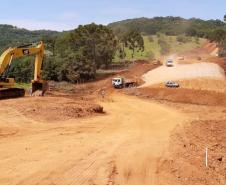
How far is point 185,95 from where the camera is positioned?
5347cm

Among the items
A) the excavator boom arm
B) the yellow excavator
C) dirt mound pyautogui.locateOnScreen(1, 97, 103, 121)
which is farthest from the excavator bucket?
dirt mound pyautogui.locateOnScreen(1, 97, 103, 121)

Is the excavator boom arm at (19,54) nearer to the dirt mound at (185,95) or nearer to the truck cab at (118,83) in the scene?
the dirt mound at (185,95)

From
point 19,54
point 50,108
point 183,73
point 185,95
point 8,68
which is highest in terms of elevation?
point 19,54

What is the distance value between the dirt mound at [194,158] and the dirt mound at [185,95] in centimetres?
1782

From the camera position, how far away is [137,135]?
29219 mm

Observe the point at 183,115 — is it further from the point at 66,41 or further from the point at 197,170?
the point at 66,41

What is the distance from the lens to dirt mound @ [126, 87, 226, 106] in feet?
167

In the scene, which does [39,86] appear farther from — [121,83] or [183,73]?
[183,73]

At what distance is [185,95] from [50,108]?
887 inches

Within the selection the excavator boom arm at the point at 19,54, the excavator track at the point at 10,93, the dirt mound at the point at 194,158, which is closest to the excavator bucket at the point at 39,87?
the excavator boom arm at the point at 19,54

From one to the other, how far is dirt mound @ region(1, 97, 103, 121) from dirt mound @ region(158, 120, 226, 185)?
7572mm

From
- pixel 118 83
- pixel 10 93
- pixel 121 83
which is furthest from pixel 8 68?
pixel 121 83

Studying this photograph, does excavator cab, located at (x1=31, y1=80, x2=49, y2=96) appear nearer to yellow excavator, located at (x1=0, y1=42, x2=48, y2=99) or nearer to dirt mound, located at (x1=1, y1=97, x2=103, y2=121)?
yellow excavator, located at (x1=0, y1=42, x2=48, y2=99)

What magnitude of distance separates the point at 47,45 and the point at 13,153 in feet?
291
